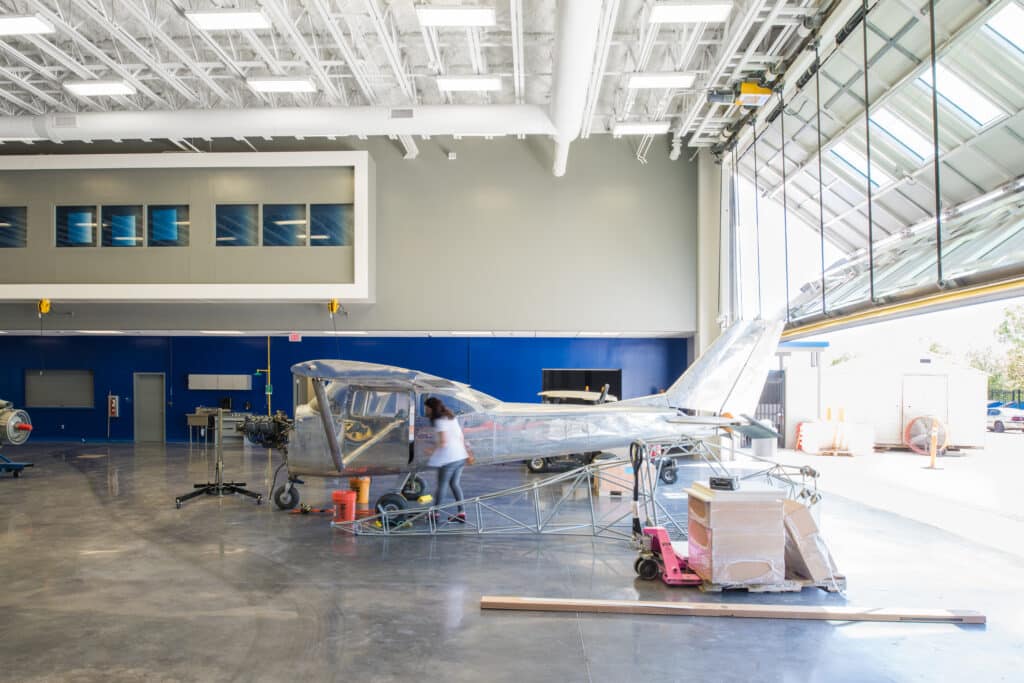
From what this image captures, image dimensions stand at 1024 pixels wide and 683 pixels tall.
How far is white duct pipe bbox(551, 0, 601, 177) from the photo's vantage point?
25.8ft

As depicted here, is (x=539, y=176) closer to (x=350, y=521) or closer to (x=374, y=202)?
(x=374, y=202)

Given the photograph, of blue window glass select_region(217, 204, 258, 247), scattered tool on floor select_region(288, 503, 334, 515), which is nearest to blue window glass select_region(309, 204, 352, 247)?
blue window glass select_region(217, 204, 258, 247)

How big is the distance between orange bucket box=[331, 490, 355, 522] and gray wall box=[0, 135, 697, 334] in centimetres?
765

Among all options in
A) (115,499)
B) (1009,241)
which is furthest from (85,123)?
(1009,241)

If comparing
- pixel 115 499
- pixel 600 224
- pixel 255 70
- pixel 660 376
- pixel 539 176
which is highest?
pixel 255 70

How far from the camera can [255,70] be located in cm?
1248

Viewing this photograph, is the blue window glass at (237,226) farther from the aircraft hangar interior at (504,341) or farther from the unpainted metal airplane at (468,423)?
the unpainted metal airplane at (468,423)

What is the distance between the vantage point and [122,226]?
48.9 ft

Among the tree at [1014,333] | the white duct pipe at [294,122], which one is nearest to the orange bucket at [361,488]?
the white duct pipe at [294,122]

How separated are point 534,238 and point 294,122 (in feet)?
19.6

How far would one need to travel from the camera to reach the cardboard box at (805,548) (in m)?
5.67

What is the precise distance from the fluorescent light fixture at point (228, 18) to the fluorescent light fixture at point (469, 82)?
2.97m

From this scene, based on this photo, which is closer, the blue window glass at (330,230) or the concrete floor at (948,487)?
the concrete floor at (948,487)

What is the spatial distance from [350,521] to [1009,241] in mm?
8360
